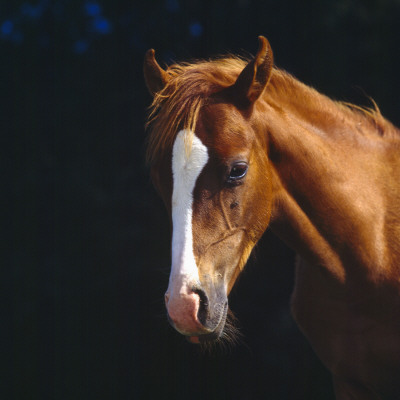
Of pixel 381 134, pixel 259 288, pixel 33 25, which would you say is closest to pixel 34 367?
pixel 259 288

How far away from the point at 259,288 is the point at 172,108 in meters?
2.24

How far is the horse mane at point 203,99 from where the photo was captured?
62.6 inches

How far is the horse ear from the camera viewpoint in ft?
5.18

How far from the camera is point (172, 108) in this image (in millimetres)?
1622

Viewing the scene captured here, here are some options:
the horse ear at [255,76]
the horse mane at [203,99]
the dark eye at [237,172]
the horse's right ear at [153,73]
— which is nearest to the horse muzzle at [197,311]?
the dark eye at [237,172]

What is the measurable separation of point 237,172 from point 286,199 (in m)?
0.27

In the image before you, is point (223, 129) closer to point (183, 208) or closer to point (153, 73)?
point (183, 208)

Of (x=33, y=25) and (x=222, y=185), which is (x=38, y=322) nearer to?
(x=33, y=25)

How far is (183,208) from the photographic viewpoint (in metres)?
1.47

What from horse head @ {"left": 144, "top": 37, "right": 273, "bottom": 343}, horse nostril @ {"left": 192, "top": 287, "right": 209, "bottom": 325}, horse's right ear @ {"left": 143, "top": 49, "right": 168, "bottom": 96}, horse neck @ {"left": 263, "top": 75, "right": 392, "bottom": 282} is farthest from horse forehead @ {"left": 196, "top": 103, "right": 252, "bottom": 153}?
horse nostril @ {"left": 192, "top": 287, "right": 209, "bottom": 325}

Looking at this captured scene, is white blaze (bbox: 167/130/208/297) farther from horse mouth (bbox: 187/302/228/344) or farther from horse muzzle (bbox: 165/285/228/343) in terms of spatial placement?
horse mouth (bbox: 187/302/228/344)

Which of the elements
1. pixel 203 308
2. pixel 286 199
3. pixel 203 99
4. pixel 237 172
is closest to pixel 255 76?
pixel 203 99

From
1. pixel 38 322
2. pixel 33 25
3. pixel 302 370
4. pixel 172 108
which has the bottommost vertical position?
pixel 302 370

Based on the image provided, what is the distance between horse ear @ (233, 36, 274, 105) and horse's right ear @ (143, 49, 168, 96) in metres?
0.33
